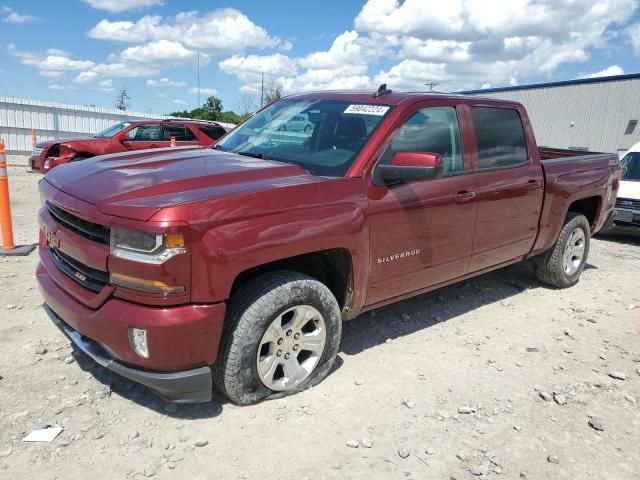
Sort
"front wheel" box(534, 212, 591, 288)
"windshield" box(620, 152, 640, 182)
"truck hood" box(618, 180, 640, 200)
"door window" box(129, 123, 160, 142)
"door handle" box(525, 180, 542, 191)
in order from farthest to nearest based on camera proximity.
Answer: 1. "door window" box(129, 123, 160, 142)
2. "windshield" box(620, 152, 640, 182)
3. "truck hood" box(618, 180, 640, 200)
4. "front wheel" box(534, 212, 591, 288)
5. "door handle" box(525, 180, 542, 191)

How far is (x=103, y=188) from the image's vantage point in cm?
290

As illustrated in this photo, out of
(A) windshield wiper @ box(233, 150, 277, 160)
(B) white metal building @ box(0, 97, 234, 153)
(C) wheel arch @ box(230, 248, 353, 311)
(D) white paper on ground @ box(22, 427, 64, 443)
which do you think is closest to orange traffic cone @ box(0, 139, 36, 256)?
(A) windshield wiper @ box(233, 150, 277, 160)

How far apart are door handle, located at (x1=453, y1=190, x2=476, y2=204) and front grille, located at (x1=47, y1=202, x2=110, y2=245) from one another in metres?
2.43

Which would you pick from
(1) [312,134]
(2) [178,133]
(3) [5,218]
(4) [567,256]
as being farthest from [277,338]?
(2) [178,133]

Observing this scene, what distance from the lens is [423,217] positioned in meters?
3.67

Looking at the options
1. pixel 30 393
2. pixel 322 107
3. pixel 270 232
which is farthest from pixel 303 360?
pixel 322 107

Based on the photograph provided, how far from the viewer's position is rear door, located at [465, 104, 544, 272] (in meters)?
4.23

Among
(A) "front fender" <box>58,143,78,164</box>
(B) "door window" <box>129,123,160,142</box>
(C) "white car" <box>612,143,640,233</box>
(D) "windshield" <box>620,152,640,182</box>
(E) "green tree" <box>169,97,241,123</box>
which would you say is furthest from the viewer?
(E) "green tree" <box>169,97,241,123</box>

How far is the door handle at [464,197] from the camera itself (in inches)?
154

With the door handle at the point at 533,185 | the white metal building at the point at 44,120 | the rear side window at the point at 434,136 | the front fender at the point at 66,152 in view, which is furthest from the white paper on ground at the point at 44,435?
the white metal building at the point at 44,120

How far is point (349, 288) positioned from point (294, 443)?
101cm

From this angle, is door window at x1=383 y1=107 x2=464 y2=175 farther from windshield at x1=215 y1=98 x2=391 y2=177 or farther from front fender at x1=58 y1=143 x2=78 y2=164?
front fender at x1=58 y1=143 x2=78 y2=164

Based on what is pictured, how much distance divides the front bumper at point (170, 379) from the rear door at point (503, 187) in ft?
8.06

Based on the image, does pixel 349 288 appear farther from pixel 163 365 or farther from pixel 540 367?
pixel 540 367
